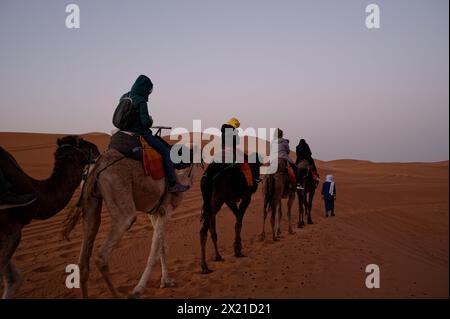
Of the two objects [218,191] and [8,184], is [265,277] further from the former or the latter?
[8,184]

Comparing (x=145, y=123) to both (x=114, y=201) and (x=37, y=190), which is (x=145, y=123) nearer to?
(x=114, y=201)

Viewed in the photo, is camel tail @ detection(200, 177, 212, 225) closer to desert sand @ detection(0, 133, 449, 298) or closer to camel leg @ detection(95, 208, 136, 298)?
desert sand @ detection(0, 133, 449, 298)

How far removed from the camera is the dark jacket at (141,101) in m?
5.70

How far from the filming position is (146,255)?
27.5 ft

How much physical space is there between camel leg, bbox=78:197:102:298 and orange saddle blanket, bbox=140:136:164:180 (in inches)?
35.6

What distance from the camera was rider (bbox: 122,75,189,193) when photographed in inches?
225

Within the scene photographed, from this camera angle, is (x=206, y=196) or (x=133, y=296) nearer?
(x=133, y=296)

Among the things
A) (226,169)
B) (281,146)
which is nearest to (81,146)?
(226,169)

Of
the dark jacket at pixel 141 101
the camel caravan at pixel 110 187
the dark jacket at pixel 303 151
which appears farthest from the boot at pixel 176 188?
the dark jacket at pixel 303 151

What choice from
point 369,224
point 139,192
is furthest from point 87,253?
point 369,224

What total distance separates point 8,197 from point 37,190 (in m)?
0.75

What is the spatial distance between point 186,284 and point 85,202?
Answer: 7.60ft

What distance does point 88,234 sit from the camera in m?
5.40

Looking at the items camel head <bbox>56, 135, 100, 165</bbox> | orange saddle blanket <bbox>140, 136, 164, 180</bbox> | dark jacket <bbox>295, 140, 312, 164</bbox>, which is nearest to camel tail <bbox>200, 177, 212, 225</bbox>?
orange saddle blanket <bbox>140, 136, 164, 180</bbox>
